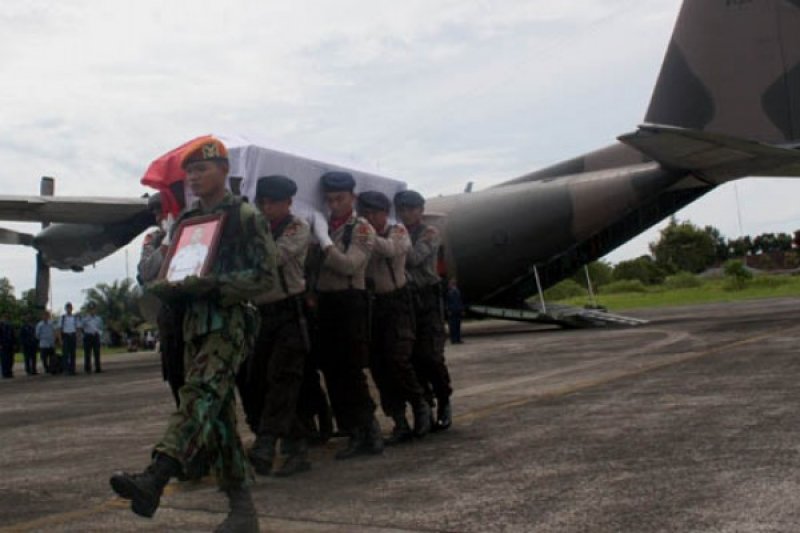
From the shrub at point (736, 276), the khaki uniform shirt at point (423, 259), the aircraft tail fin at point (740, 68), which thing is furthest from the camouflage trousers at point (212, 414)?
the shrub at point (736, 276)

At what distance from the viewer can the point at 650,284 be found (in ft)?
198

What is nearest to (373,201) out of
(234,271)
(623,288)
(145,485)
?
(234,271)

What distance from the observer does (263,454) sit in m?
5.12

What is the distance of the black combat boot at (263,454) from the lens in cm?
513

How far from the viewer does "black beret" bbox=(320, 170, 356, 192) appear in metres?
6.00

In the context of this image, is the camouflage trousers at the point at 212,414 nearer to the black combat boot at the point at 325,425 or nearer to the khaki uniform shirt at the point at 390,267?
the khaki uniform shirt at the point at 390,267

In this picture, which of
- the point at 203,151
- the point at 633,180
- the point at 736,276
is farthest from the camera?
the point at 736,276

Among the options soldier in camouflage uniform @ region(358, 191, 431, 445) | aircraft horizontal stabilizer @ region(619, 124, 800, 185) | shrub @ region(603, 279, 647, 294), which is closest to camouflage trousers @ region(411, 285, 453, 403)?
soldier in camouflage uniform @ region(358, 191, 431, 445)

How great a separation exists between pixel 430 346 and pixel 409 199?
117 centimetres

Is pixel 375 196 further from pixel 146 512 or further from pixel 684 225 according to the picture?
pixel 684 225

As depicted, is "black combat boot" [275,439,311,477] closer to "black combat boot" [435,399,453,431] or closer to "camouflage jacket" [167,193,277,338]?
"black combat boot" [435,399,453,431]

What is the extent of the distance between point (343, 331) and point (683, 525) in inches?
112

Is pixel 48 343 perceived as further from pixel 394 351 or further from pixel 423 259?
pixel 394 351

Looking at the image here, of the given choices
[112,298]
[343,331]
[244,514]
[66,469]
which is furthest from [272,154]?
[112,298]
